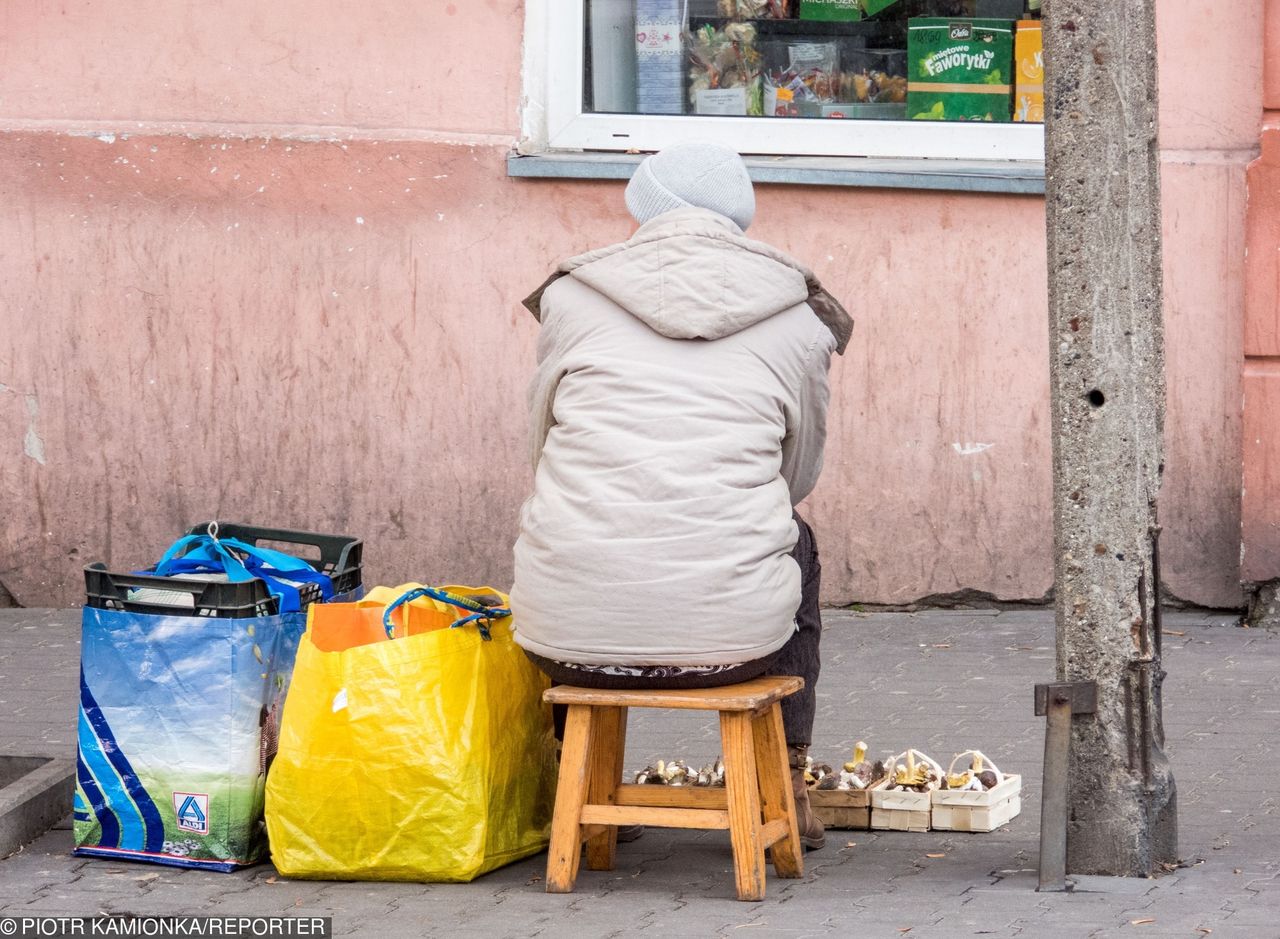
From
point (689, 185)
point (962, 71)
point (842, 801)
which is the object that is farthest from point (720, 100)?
point (842, 801)

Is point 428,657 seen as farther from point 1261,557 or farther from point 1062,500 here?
point 1261,557

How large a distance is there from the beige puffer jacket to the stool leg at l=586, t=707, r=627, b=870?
32cm

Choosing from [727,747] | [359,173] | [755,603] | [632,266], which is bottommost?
[727,747]

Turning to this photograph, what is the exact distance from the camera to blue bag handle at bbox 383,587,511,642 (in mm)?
3924

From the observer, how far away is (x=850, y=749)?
5.06 meters

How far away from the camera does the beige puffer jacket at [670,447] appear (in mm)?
3621

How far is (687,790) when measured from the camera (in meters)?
3.93

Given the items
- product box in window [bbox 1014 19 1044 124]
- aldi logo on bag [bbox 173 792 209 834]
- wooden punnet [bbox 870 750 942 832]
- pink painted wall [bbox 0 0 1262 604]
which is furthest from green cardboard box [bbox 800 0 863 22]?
aldi logo on bag [bbox 173 792 209 834]

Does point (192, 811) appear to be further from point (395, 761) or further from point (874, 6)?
point (874, 6)

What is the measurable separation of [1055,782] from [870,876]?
1.56 feet

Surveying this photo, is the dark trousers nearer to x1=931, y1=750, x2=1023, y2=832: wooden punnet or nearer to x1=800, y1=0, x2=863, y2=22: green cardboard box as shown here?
x1=931, y1=750, x2=1023, y2=832: wooden punnet

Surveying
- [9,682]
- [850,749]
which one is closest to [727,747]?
[850,749]

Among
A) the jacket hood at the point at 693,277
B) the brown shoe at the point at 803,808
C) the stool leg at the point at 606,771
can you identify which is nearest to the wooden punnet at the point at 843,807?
the brown shoe at the point at 803,808

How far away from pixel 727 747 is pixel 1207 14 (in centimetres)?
404
